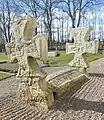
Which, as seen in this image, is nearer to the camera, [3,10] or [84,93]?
[84,93]

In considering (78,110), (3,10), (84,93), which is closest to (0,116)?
(78,110)

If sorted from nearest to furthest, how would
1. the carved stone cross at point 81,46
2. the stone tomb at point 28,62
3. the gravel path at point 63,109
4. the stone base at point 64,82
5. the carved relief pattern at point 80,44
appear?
the gravel path at point 63,109 → the stone tomb at point 28,62 → the stone base at point 64,82 → the carved stone cross at point 81,46 → the carved relief pattern at point 80,44

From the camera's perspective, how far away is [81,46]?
352 inches

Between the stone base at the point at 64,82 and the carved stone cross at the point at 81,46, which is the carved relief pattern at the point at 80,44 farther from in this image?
the stone base at the point at 64,82

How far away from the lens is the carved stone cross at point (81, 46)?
8.49 meters

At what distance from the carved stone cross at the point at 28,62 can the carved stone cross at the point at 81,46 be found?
4.05 metres

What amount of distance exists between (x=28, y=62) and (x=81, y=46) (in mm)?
4502

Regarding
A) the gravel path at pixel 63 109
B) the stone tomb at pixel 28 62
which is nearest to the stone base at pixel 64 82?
the gravel path at pixel 63 109

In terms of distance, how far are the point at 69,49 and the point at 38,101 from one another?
15.8 ft

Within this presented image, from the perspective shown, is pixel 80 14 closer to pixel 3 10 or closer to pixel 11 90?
pixel 3 10

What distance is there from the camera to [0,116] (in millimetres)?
4195

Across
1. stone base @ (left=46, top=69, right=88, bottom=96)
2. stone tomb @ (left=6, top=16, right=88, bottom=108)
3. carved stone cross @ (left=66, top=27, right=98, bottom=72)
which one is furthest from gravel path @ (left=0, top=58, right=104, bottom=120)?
carved stone cross @ (left=66, top=27, right=98, bottom=72)

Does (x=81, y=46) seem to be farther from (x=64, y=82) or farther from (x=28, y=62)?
(x=28, y=62)

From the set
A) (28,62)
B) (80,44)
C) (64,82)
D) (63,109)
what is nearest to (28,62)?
(28,62)
